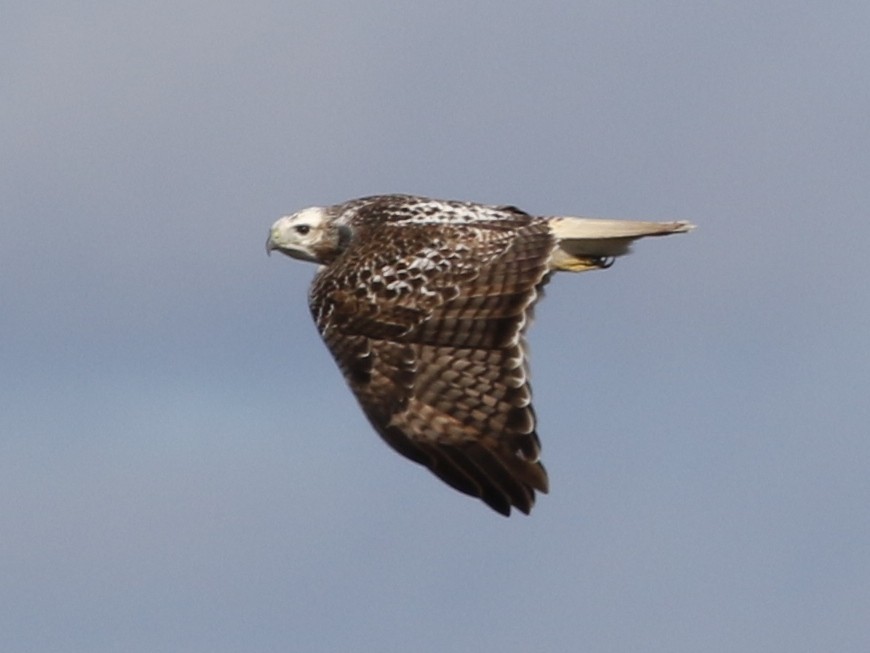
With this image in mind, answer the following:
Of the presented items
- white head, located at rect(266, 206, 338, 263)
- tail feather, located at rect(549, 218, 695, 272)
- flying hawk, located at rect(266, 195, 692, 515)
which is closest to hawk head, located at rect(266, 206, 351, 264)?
white head, located at rect(266, 206, 338, 263)

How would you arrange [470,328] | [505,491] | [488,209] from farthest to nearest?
[488,209] → [470,328] → [505,491]

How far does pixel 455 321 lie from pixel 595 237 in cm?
133

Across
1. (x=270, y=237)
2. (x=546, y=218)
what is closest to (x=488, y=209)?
(x=546, y=218)

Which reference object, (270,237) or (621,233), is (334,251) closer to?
(270,237)

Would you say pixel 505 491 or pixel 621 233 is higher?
pixel 621 233

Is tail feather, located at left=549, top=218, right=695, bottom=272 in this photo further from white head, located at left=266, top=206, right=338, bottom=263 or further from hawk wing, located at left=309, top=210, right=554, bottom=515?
white head, located at left=266, top=206, right=338, bottom=263

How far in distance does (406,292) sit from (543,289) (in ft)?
3.13

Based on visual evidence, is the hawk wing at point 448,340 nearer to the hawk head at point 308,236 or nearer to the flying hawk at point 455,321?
the flying hawk at point 455,321

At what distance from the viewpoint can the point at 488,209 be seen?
23000 millimetres

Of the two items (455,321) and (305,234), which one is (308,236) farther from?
(455,321)

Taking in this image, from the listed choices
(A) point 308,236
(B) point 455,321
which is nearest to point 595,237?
(B) point 455,321

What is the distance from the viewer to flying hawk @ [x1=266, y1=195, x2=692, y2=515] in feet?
67.9

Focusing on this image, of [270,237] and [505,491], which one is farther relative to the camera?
[270,237]

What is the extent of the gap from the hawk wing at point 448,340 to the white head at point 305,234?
134cm
